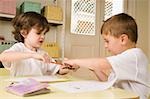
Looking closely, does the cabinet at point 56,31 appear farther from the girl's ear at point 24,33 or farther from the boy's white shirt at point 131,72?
→ the boy's white shirt at point 131,72

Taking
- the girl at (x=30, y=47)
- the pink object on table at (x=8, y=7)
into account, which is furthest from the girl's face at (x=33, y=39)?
the pink object on table at (x=8, y=7)

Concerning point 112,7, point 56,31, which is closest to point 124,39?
point 56,31

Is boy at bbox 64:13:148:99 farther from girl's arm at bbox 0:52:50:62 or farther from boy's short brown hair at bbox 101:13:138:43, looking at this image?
girl's arm at bbox 0:52:50:62

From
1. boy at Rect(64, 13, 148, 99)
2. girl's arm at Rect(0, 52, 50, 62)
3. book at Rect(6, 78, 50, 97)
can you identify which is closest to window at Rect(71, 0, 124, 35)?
girl's arm at Rect(0, 52, 50, 62)

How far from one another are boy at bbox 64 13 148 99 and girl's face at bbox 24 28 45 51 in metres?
0.54

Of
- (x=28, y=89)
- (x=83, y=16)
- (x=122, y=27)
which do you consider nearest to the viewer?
(x=28, y=89)

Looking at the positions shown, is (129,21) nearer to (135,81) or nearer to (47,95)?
(135,81)

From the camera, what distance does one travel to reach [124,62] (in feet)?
3.12

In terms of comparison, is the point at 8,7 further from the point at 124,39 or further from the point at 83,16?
the point at 124,39

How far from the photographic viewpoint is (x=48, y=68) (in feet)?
4.84

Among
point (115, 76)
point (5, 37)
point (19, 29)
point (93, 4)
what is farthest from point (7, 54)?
point (93, 4)

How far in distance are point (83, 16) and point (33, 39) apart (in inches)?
71.1

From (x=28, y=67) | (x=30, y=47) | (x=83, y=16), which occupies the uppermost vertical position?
(x=83, y=16)

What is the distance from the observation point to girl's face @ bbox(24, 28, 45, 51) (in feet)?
4.90
